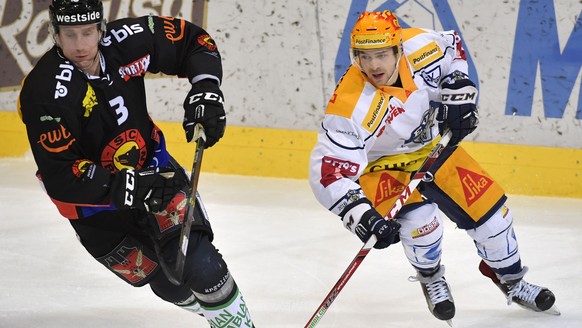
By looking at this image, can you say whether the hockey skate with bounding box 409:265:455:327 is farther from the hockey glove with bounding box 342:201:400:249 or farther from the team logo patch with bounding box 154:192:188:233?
the team logo patch with bounding box 154:192:188:233

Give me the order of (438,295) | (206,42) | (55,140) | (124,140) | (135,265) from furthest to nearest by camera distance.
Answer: (438,295)
(206,42)
(135,265)
(124,140)
(55,140)

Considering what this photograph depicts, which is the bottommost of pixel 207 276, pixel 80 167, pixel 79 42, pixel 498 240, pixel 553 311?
pixel 553 311

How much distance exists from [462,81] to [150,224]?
1.13 metres

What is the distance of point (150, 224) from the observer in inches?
114

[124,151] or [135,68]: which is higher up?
[135,68]

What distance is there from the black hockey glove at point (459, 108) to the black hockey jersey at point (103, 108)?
769 millimetres

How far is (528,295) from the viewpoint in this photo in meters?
3.42

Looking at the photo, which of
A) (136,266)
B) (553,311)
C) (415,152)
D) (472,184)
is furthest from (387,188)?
(136,266)

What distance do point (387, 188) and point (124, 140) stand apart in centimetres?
92

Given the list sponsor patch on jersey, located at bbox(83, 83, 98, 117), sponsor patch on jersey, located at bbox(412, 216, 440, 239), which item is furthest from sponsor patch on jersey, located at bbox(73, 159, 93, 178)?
sponsor patch on jersey, located at bbox(412, 216, 440, 239)

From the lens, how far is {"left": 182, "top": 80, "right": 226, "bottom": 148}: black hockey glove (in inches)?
112

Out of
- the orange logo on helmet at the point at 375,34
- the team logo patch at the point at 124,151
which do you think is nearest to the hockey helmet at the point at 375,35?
the orange logo on helmet at the point at 375,34

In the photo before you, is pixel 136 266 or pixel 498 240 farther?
pixel 498 240

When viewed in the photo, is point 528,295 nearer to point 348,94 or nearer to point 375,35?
point 348,94
